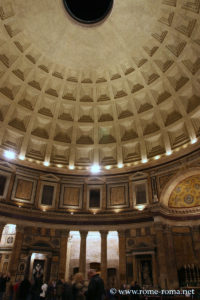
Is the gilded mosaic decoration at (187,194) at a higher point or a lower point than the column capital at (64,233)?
higher

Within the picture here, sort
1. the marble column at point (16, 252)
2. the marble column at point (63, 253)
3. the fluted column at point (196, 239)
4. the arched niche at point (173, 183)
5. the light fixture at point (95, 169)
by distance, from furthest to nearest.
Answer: the light fixture at point (95, 169), the arched niche at point (173, 183), the marble column at point (63, 253), the fluted column at point (196, 239), the marble column at point (16, 252)

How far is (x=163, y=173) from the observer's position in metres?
24.6

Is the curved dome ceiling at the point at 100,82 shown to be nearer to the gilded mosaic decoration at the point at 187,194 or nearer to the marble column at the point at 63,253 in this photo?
the gilded mosaic decoration at the point at 187,194

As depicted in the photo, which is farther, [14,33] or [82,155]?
[82,155]

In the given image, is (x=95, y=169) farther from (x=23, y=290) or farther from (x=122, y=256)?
(x=23, y=290)

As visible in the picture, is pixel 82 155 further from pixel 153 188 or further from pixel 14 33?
pixel 14 33

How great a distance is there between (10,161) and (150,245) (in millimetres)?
15932

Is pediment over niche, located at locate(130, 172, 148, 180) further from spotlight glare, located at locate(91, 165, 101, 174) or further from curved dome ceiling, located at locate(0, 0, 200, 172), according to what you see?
spotlight glare, located at locate(91, 165, 101, 174)

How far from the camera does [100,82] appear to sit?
27844 mm

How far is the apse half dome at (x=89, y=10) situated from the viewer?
76.3ft

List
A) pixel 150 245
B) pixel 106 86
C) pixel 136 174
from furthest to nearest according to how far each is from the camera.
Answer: pixel 106 86, pixel 136 174, pixel 150 245

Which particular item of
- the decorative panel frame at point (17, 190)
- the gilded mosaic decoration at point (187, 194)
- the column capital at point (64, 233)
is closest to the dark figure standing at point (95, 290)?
the column capital at point (64, 233)

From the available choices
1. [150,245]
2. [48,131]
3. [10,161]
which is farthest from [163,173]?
[10,161]

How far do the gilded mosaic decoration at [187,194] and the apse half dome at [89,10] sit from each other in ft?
59.0
